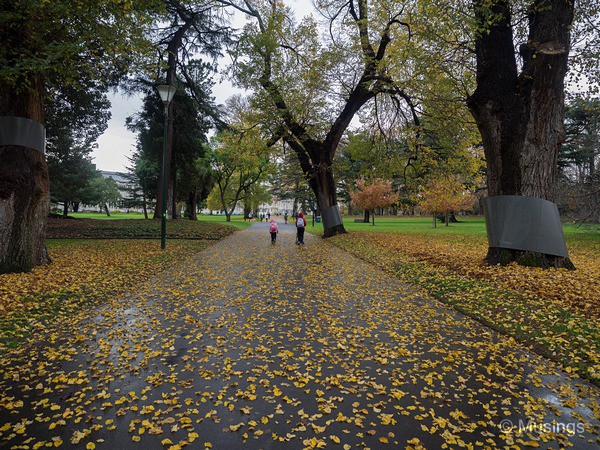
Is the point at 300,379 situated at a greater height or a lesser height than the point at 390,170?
lesser

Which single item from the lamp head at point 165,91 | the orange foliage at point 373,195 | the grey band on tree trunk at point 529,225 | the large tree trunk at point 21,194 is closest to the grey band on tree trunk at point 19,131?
the large tree trunk at point 21,194

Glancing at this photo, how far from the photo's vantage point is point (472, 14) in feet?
30.6

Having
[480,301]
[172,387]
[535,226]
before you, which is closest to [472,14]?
[535,226]

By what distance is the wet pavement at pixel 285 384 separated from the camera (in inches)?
106

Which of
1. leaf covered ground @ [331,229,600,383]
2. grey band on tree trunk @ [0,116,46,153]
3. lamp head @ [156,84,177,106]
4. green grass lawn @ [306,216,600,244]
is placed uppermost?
lamp head @ [156,84,177,106]

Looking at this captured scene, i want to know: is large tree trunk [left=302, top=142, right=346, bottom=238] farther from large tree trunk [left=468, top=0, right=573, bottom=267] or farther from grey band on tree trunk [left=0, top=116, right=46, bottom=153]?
grey band on tree trunk [left=0, top=116, right=46, bottom=153]

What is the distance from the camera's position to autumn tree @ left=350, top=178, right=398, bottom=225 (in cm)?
4097

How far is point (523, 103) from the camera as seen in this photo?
29.1 feet

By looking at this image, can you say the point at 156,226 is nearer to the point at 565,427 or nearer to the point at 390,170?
the point at 390,170

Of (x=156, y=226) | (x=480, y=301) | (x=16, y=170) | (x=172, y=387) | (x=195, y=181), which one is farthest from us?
(x=195, y=181)

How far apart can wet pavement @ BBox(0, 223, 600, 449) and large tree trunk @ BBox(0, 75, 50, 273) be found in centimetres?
414

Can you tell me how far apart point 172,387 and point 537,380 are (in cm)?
362

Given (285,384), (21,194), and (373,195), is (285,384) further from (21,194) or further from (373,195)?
(373,195)

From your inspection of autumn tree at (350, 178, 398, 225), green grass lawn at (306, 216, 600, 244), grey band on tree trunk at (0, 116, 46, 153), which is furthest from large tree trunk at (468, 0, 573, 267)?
autumn tree at (350, 178, 398, 225)
